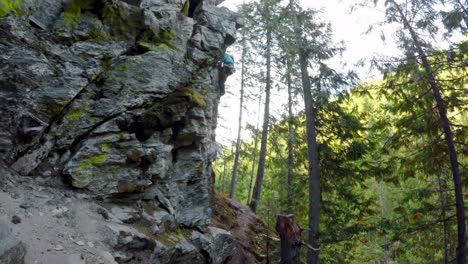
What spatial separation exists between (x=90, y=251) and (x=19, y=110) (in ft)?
11.3

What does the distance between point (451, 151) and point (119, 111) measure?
31.4ft

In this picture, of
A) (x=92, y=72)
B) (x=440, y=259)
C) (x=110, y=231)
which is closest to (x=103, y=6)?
(x=92, y=72)

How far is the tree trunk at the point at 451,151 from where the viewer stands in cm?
865

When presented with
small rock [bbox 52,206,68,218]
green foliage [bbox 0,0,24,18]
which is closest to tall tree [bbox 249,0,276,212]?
green foliage [bbox 0,0,24,18]

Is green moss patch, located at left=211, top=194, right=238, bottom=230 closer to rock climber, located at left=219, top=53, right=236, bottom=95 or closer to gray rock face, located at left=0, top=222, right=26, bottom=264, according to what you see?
rock climber, located at left=219, top=53, right=236, bottom=95

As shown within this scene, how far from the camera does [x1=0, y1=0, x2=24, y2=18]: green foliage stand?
7.05m

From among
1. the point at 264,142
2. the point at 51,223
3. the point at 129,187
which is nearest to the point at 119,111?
the point at 129,187

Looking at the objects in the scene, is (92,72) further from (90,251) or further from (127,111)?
(90,251)

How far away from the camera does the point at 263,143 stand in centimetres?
1670

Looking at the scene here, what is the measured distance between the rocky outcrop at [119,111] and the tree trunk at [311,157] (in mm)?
2948

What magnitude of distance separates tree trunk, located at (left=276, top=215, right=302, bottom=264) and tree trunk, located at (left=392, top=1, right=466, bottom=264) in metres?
4.82

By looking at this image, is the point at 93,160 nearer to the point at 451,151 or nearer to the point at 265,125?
the point at 451,151

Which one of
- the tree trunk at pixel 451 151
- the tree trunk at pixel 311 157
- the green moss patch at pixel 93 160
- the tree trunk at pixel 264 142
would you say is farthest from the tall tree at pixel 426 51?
the green moss patch at pixel 93 160

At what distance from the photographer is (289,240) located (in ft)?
24.5
